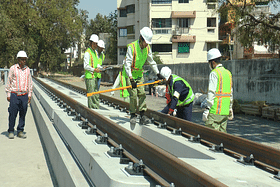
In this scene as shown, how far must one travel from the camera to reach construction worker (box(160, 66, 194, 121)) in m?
7.76

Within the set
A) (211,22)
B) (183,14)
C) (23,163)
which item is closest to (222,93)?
(23,163)

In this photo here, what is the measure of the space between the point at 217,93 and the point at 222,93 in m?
0.08

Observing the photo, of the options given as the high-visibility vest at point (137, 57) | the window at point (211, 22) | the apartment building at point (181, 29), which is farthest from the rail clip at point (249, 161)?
the window at point (211, 22)

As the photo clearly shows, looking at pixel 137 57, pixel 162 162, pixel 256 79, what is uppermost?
pixel 137 57

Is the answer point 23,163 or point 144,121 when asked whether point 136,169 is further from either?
point 144,121

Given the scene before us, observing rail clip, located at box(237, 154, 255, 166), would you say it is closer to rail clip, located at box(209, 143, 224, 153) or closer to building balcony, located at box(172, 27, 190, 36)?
rail clip, located at box(209, 143, 224, 153)

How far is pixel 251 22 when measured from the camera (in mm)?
15367

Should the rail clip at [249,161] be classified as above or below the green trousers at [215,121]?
below

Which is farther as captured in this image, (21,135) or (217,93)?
(21,135)

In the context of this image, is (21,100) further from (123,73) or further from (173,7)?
(173,7)

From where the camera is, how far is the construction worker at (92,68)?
10381 millimetres

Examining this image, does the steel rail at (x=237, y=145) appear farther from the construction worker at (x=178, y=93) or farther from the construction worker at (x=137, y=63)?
the construction worker at (x=137, y=63)

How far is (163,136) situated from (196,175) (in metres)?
3.52

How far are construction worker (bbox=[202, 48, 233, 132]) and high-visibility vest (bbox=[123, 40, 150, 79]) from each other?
6.43ft
